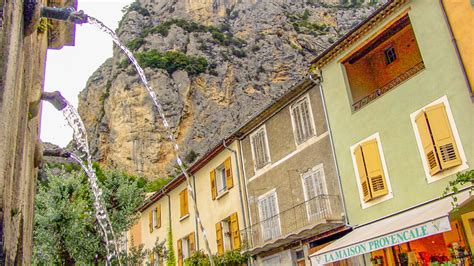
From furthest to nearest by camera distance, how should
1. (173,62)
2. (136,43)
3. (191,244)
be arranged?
(136,43) < (173,62) < (191,244)

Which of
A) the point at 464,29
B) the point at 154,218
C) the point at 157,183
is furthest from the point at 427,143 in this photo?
the point at 157,183

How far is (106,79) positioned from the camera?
67875mm

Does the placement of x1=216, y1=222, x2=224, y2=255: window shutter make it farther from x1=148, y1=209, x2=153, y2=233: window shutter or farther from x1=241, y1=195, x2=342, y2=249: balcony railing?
x1=148, y1=209, x2=153, y2=233: window shutter

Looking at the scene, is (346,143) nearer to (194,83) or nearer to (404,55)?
(404,55)

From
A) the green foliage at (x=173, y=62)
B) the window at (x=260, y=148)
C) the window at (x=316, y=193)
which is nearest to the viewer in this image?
the window at (x=316, y=193)

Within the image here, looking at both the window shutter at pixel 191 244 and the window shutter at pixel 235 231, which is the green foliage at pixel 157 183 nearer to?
the window shutter at pixel 191 244

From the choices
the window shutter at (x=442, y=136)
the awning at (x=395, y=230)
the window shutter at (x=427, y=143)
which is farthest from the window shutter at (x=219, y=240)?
the window shutter at (x=442, y=136)

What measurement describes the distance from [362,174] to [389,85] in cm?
315

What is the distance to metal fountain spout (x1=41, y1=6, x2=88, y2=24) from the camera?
17.5 feet

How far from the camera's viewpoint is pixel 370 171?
1575 centimetres

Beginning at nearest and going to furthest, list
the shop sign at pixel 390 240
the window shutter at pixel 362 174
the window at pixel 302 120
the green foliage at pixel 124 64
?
the shop sign at pixel 390 240
the window shutter at pixel 362 174
the window at pixel 302 120
the green foliage at pixel 124 64

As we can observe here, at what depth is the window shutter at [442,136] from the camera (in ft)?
43.4

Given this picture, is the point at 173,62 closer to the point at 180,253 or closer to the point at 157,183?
the point at 157,183

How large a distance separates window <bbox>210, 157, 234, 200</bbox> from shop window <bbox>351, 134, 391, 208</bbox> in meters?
8.95
